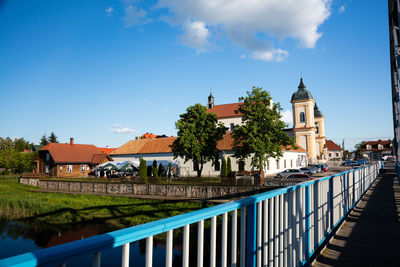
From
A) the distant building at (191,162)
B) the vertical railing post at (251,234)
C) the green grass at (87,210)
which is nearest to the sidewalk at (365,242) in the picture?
the vertical railing post at (251,234)

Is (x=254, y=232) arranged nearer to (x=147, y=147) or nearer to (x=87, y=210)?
(x=87, y=210)

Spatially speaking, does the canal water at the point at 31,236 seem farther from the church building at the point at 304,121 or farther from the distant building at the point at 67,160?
the church building at the point at 304,121

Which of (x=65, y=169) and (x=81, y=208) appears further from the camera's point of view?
(x=65, y=169)

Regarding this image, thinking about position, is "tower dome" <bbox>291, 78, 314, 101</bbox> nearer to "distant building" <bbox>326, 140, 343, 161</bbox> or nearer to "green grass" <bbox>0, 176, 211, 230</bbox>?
"green grass" <bbox>0, 176, 211, 230</bbox>

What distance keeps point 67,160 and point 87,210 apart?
919 inches

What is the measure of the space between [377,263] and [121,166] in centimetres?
3177

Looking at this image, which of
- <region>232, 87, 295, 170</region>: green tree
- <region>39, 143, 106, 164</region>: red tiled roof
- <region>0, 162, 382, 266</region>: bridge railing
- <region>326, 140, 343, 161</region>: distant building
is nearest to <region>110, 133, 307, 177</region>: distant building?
<region>39, 143, 106, 164</region>: red tiled roof

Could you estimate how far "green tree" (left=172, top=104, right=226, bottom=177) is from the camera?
1246 inches

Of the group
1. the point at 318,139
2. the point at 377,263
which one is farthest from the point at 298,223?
the point at 318,139

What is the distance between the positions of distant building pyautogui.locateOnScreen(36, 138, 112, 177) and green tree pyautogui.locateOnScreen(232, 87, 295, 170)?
2709cm

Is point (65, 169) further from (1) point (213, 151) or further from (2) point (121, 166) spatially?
(1) point (213, 151)

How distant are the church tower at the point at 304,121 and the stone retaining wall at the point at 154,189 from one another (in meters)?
36.6

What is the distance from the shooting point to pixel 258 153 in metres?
27.2

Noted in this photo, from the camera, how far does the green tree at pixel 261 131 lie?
27.0 meters
